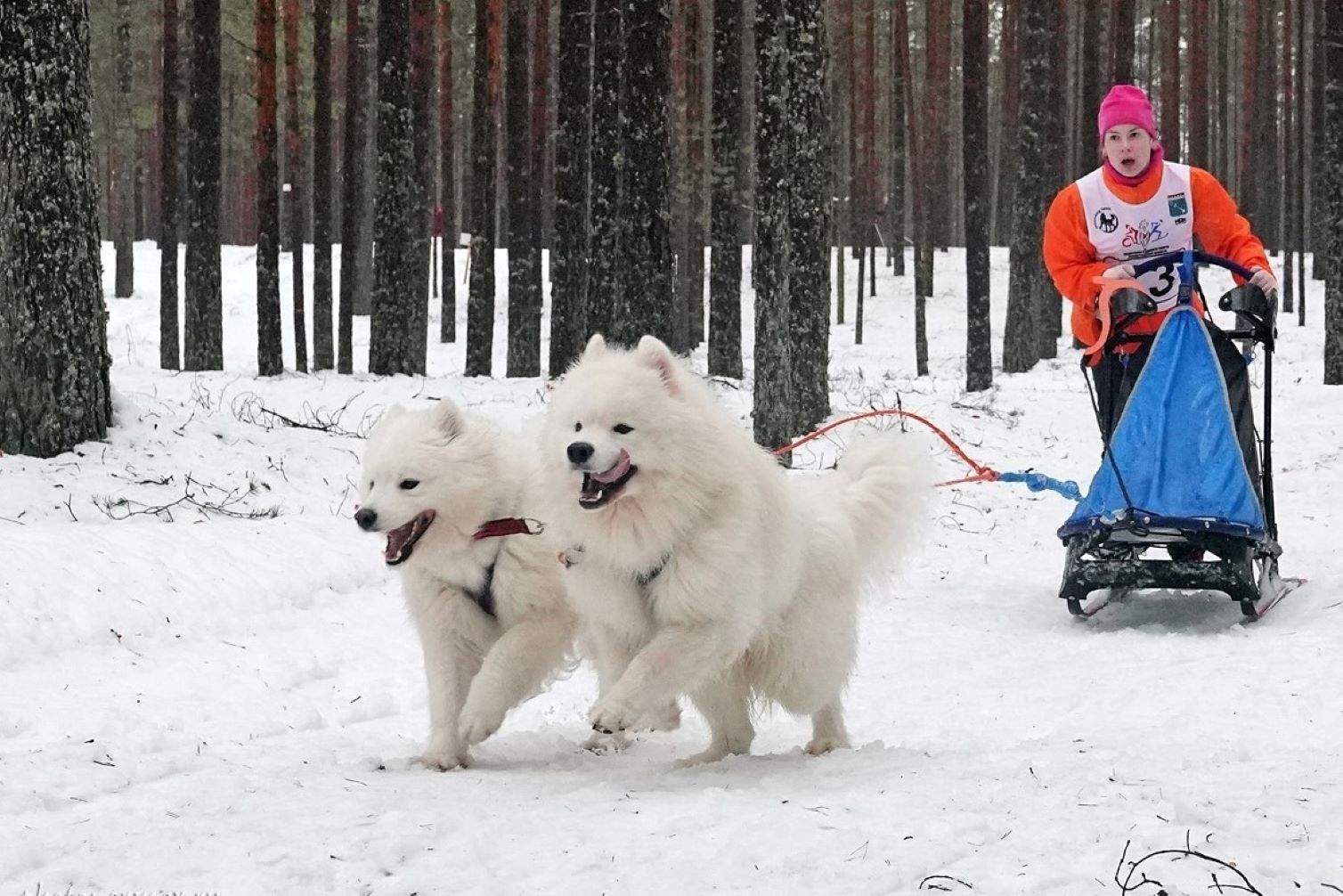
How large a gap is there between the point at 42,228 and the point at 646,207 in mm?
5631

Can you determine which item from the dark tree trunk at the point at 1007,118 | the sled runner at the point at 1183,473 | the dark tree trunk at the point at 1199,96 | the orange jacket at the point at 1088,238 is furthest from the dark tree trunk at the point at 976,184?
the dark tree trunk at the point at 1199,96

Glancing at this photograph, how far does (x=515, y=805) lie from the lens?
379cm

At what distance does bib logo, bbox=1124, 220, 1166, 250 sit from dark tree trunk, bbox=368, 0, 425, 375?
11128 mm

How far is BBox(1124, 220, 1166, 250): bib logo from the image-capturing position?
23.5 ft

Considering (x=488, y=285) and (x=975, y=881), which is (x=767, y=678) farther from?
(x=488, y=285)

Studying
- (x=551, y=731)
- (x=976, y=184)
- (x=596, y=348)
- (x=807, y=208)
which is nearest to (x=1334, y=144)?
(x=807, y=208)

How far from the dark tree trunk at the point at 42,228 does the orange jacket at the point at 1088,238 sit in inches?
240

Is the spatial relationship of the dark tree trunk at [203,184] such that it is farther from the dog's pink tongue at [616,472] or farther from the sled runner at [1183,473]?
the dog's pink tongue at [616,472]

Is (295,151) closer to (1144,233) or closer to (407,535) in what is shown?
(1144,233)

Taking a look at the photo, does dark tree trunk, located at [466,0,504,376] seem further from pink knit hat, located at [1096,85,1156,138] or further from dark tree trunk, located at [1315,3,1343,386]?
pink knit hat, located at [1096,85,1156,138]

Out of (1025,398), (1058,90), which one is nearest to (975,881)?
(1025,398)

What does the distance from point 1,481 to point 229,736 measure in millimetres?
3815

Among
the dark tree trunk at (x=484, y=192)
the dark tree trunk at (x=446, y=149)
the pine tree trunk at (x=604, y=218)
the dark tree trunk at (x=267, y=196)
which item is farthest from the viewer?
the dark tree trunk at (x=446, y=149)

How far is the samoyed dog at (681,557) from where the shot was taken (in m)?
4.30
